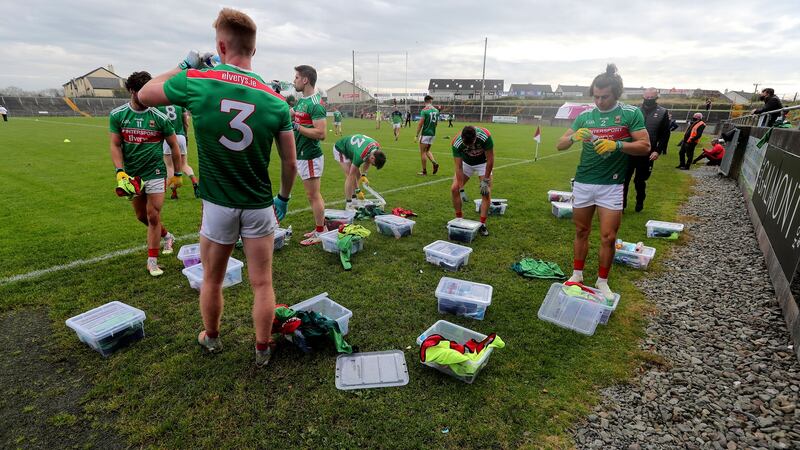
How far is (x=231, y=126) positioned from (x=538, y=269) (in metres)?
4.02

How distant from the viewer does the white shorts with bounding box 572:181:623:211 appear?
4043 mm

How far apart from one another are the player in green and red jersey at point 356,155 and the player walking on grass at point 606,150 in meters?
2.72

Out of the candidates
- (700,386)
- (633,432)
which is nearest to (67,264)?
(633,432)

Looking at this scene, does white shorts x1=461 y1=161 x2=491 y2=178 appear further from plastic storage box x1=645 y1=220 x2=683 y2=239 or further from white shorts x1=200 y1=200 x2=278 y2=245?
white shorts x1=200 y1=200 x2=278 y2=245

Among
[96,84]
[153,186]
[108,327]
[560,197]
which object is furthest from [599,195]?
[96,84]

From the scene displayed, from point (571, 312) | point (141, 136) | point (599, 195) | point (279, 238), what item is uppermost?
point (141, 136)

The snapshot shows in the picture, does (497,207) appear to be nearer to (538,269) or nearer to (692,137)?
(538,269)

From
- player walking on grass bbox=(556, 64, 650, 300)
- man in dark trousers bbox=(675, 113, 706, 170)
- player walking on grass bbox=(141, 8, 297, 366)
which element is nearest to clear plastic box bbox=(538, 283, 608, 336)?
player walking on grass bbox=(556, 64, 650, 300)

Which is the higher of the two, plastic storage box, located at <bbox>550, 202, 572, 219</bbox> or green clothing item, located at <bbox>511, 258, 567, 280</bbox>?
plastic storage box, located at <bbox>550, 202, 572, 219</bbox>

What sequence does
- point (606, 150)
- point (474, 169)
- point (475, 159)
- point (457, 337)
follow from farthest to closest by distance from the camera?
point (474, 169) < point (475, 159) < point (606, 150) < point (457, 337)

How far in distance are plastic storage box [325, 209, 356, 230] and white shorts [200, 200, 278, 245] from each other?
366 cm

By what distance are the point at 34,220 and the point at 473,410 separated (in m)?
7.93

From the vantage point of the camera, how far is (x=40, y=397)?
2.76 m

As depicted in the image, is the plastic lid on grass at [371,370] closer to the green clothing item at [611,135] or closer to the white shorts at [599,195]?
the white shorts at [599,195]
